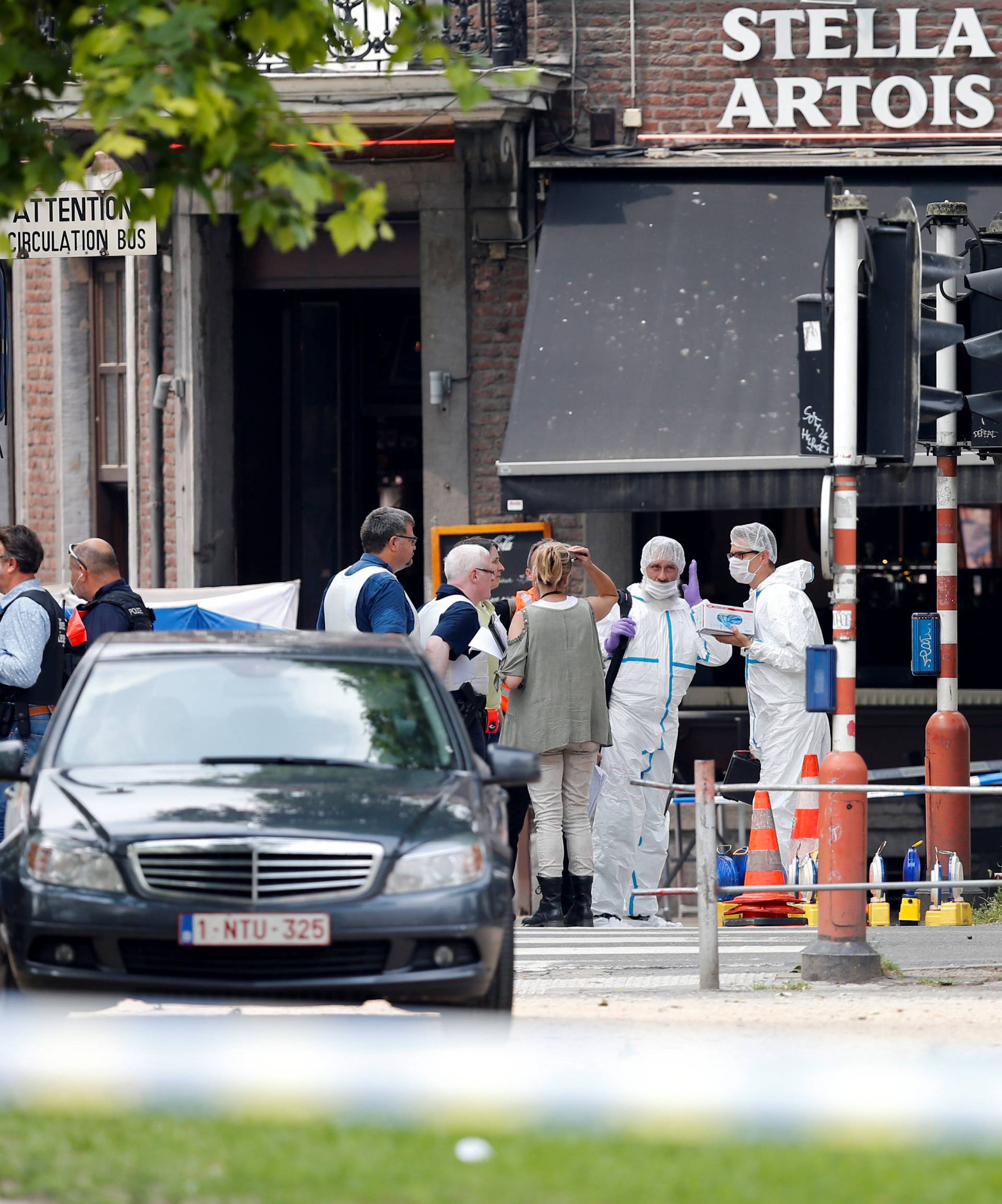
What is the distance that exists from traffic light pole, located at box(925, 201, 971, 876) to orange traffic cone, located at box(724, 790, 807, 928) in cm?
99

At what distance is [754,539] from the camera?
13.1m

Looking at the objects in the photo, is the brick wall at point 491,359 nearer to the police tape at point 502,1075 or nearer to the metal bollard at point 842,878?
the metal bollard at point 842,878

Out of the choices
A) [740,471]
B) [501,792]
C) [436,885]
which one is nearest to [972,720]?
[740,471]

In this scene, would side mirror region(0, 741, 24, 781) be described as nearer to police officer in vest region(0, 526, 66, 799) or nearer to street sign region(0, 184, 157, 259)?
police officer in vest region(0, 526, 66, 799)

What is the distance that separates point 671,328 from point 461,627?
395 centimetres

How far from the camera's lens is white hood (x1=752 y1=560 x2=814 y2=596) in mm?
12992

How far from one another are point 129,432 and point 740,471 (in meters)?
5.34

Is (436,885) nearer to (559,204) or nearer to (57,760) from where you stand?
(57,760)

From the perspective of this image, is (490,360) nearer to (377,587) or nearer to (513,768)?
(377,587)

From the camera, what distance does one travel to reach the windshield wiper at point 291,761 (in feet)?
24.1

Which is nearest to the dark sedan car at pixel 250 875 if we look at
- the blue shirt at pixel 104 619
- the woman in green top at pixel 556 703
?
the blue shirt at pixel 104 619

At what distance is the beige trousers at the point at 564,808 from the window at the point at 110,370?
6.37m

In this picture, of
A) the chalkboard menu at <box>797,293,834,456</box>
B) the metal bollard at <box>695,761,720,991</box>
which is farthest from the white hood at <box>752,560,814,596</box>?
the metal bollard at <box>695,761,720,991</box>

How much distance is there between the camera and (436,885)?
22.3ft
